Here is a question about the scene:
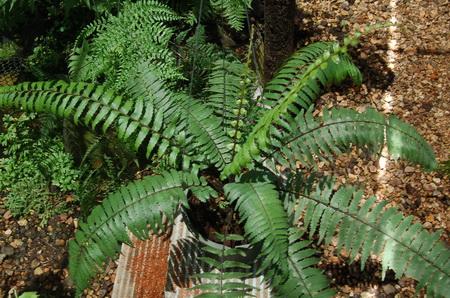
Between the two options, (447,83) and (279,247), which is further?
(447,83)

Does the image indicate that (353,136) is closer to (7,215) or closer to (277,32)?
(277,32)

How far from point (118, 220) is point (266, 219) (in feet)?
2.43

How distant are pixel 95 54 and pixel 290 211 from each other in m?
1.81

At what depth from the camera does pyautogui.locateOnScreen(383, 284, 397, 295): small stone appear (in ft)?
10.4

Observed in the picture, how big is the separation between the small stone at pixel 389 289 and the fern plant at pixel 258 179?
0.47 meters

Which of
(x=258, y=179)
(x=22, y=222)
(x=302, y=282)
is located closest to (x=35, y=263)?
(x=22, y=222)

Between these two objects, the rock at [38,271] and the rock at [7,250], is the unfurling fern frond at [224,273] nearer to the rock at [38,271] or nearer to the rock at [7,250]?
the rock at [38,271]

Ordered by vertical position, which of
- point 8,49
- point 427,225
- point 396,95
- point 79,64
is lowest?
point 427,225

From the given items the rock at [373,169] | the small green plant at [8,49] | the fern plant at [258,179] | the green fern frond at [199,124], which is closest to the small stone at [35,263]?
the fern plant at [258,179]

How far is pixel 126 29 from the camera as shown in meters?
3.61

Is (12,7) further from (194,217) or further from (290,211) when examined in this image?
(290,211)

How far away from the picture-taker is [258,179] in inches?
110

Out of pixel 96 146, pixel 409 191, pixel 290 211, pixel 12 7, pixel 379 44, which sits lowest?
pixel 290 211

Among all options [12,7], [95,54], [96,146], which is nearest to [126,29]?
[95,54]
